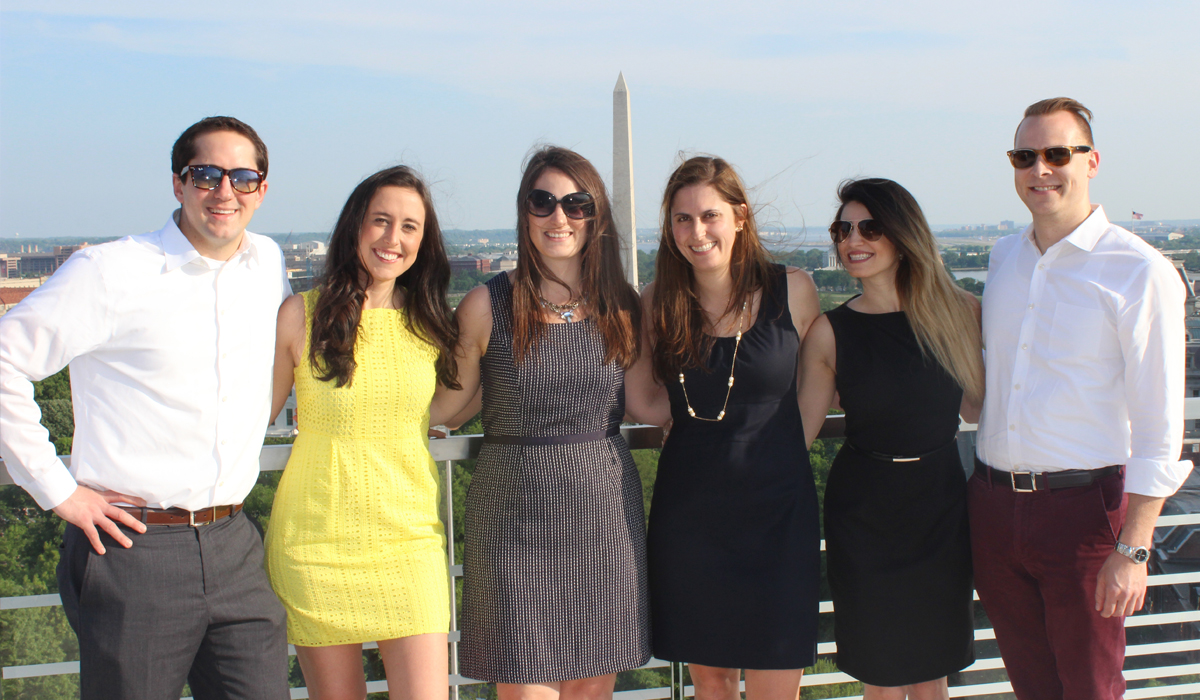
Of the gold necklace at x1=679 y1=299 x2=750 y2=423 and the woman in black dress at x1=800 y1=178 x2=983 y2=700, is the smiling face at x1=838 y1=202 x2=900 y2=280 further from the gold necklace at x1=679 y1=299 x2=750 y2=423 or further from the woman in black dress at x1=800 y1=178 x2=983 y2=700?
the gold necklace at x1=679 y1=299 x2=750 y2=423

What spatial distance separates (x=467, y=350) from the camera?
243 cm

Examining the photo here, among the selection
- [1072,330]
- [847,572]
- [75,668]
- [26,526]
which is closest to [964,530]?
[847,572]

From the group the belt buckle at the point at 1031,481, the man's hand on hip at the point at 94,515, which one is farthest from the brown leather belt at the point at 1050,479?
the man's hand on hip at the point at 94,515

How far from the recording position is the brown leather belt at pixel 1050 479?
2.21 meters

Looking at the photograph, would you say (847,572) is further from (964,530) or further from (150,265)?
(150,265)

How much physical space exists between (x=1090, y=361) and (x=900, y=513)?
0.63 meters

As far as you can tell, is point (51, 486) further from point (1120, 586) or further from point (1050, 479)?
point (1120, 586)

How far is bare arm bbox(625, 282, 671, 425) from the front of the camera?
254cm

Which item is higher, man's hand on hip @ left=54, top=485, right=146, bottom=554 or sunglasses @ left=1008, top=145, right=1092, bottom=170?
sunglasses @ left=1008, top=145, right=1092, bottom=170

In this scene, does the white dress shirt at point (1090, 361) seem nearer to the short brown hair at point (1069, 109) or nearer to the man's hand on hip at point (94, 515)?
the short brown hair at point (1069, 109)

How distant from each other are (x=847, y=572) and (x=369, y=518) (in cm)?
134

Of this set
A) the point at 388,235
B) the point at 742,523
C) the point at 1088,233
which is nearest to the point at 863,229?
the point at 1088,233

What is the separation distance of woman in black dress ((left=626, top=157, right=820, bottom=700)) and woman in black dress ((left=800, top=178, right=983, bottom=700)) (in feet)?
0.42

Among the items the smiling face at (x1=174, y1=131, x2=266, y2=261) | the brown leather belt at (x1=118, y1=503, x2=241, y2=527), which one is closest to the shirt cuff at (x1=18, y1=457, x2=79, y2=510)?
the brown leather belt at (x1=118, y1=503, x2=241, y2=527)
